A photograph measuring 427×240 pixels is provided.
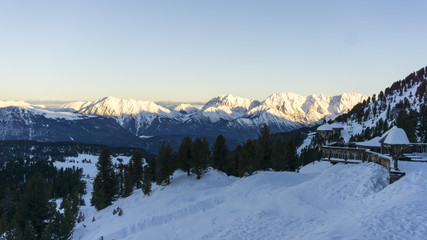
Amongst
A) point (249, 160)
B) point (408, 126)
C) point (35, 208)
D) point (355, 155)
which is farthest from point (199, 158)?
point (408, 126)

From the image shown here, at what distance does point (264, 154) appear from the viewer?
2298 inches

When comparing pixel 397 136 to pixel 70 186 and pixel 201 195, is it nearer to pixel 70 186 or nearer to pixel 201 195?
pixel 201 195

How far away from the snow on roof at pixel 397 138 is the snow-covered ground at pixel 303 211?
97.4 inches

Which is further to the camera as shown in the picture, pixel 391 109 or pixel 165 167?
pixel 391 109

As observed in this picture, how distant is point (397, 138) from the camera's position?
24.7 m

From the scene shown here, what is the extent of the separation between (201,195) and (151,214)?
770 cm

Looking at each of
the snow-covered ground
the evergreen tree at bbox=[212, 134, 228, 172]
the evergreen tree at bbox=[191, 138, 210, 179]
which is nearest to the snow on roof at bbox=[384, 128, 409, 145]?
the snow-covered ground

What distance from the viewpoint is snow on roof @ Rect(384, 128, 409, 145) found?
24219mm

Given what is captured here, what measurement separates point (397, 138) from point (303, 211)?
11.5m

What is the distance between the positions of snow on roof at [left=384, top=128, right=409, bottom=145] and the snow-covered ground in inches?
97.4

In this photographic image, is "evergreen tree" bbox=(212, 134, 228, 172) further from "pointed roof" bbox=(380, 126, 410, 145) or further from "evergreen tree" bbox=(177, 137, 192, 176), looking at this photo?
"pointed roof" bbox=(380, 126, 410, 145)

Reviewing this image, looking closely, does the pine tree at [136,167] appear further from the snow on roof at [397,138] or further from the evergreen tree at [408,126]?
the evergreen tree at [408,126]

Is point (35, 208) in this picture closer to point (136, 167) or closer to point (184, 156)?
point (184, 156)

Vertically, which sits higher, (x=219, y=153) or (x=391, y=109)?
(x=391, y=109)
